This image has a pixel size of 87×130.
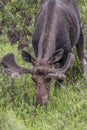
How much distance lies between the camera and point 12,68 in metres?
8.18

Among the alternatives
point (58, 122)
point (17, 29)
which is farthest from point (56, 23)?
point (17, 29)

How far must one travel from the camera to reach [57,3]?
31.4 feet

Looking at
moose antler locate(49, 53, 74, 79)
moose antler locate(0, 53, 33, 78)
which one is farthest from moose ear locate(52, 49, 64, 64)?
moose antler locate(0, 53, 33, 78)

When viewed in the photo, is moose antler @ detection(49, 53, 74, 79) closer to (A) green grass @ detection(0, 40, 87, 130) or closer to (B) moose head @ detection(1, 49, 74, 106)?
(B) moose head @ detection(1, 49, 74, 106)

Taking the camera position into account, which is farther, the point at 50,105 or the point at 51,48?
the point at 51,48

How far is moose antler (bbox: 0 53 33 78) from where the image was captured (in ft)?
26.3

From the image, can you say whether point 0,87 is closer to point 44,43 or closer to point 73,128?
point 44,43

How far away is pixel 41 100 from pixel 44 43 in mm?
1177

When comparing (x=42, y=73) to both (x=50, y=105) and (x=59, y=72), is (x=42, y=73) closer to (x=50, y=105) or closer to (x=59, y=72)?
(x=59, y=72)

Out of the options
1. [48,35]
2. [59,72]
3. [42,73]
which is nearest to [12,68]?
[42,73]

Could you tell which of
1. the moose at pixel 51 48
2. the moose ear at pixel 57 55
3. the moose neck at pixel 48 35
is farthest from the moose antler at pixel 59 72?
the moose neck at pixel 48 35

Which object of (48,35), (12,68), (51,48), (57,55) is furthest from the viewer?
(48,35)

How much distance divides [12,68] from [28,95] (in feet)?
2.59

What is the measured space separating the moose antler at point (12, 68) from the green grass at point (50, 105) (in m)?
0.54
